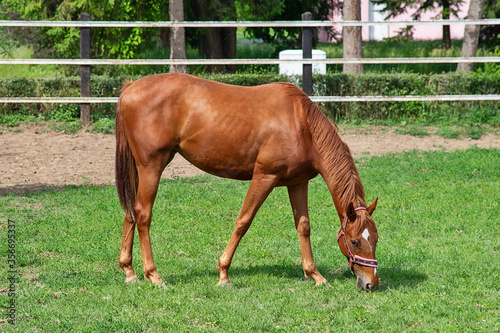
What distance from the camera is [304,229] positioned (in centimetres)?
526

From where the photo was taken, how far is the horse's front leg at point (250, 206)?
4.93m

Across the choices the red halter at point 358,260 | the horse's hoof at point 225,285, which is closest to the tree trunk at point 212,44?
the horse's hoof at point 225,285

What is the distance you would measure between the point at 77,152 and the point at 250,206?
6209 millimetres

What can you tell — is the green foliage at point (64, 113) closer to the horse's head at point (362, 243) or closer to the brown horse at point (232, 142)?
the brown horse at point (232, 142)

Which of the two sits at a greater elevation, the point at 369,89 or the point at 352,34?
the point at 352,34

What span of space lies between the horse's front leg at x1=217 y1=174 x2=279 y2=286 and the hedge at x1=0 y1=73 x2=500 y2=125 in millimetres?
7982

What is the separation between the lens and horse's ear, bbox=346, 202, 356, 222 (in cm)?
464

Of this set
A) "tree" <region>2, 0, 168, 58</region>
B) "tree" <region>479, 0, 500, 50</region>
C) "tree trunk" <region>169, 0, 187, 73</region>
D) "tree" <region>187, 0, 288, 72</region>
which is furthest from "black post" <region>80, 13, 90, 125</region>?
Answer: "tree" <region>479, 0, 500, 50</region>

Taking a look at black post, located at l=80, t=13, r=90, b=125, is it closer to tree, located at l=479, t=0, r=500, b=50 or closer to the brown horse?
the brown horse

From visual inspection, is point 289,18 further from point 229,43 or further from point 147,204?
point 147,204

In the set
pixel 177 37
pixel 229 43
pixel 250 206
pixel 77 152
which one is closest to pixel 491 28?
pixel 229 43

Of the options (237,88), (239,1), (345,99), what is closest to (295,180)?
(237,88)

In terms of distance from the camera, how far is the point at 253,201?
4984mm

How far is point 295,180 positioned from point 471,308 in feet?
6.07
